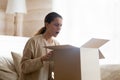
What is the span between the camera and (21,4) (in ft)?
9.98

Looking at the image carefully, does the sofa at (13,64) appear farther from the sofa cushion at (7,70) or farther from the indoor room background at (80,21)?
the indoor room background at (80,21)

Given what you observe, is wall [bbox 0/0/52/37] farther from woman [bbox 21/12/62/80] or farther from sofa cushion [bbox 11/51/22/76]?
woman [bbox 21/12/62/80]

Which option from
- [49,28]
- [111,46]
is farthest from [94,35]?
[49,28]

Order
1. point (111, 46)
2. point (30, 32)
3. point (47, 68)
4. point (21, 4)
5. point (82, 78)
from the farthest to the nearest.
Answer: point (30, 32), point (21, 4), point (111, 46), point (47, 68), point (82, 78)

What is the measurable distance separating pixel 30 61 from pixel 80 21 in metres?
1.27

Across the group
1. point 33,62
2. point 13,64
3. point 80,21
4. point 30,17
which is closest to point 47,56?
point 33,62

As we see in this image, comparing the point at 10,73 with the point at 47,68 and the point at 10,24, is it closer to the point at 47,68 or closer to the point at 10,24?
the point at 47,68

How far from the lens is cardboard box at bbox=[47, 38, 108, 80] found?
1.44m

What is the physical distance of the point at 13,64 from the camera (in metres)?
2.48

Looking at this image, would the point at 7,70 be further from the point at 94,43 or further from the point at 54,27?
the point at 94,43

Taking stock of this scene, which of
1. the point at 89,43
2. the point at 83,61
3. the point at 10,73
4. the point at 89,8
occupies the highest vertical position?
the point at 89,8

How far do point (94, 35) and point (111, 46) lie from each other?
0.25 metres

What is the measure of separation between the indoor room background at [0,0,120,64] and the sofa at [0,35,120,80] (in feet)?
1.37

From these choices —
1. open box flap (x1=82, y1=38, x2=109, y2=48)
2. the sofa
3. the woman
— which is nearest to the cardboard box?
open box flap (x1=82, y1=38, x2=109, y2=48)
